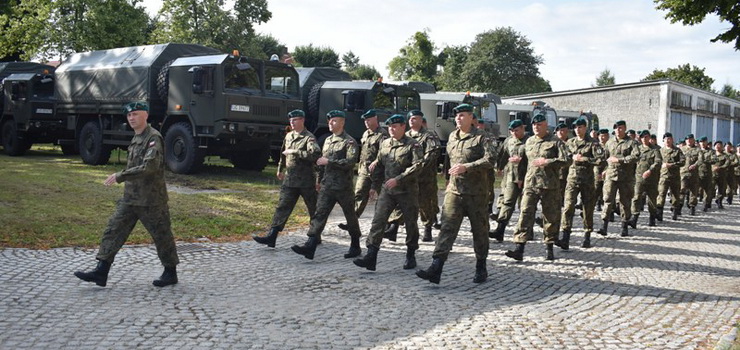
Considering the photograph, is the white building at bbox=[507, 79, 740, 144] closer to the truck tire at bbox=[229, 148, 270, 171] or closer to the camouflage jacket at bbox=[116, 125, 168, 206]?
the truck tire at bbox=[229, 148, 270, 171]

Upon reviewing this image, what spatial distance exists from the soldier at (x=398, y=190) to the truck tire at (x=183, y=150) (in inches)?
347

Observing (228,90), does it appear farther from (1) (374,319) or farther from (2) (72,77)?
(1) (374,319)

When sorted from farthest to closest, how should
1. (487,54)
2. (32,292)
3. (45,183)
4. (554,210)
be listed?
(487,54)
(45,183)
(554,210)
(32,292)

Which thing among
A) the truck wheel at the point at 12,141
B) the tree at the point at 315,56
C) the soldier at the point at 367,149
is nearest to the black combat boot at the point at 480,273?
the soldier at the point at 367,149

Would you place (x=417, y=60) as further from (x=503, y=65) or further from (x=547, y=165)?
(x=547, y=165)

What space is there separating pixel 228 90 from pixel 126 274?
29.0 ft

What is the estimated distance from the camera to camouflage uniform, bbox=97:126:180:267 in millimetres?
6320

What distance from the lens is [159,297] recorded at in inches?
239

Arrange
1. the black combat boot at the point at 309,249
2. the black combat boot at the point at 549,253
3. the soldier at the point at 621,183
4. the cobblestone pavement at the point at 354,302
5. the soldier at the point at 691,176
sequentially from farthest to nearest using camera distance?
the soldier at the point at 691,176
the soldier at the point at 621,183
the black combat boot at the point at 549,253
the black combat boot at the point at 309,249
the cobblestone pavement at the point at 354,302

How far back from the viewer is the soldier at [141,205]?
6.30m

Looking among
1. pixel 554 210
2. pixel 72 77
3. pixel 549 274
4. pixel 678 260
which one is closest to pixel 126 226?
pixel 549 274

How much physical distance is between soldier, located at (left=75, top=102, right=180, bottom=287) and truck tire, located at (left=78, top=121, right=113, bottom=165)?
12454mm

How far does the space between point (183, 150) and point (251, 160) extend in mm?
2989

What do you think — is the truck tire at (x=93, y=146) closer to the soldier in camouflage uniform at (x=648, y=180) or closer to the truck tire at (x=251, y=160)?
the truck tire at (x=251, y=160)
